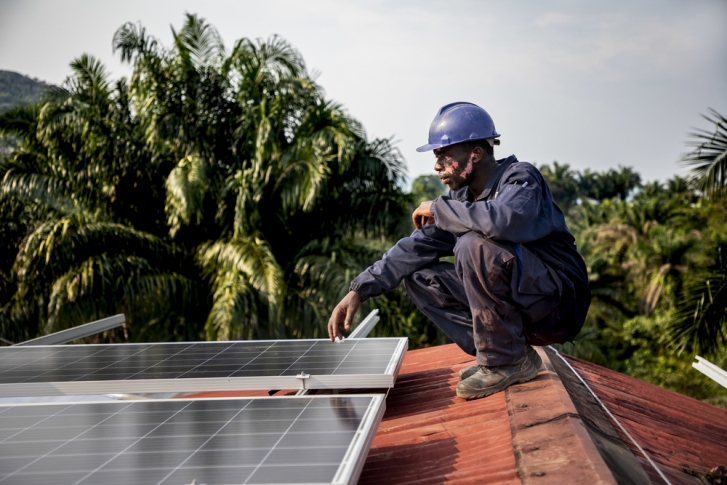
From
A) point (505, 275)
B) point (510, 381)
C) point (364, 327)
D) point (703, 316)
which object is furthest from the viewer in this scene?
point (703, 316)

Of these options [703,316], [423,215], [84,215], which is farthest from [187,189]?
[423,215]

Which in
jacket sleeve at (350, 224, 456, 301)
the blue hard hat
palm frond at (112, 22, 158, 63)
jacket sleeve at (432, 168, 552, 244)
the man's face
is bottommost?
jacket sleeve at (350, 224, 456, 301)

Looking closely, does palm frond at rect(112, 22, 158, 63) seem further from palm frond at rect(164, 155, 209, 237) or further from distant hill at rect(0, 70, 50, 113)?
distant hill at rect(0, 70, 50, 113)

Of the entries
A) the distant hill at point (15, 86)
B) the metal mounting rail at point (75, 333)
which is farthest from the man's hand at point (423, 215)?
the distant hill at point (15, 86)

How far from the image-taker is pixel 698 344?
1127 centimetres

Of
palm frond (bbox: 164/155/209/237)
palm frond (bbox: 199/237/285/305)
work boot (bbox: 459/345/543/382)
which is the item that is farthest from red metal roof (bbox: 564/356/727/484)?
palm frond (bbox: 164/155/209/237)

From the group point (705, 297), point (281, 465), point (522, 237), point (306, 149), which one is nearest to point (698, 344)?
point (705, 297)

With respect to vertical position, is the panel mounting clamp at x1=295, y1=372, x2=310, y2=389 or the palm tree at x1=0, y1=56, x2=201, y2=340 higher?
the palm tree at x1=0, y1=56, x2=201, y2=340

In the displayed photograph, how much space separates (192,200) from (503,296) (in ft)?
37.6

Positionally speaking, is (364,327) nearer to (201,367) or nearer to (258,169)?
(201,367)

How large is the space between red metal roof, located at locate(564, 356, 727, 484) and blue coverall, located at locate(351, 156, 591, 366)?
0.68 meters

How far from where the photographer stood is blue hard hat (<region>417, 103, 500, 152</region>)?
3.92 metres

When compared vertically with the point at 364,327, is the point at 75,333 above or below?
above

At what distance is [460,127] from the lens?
12.8 feet
